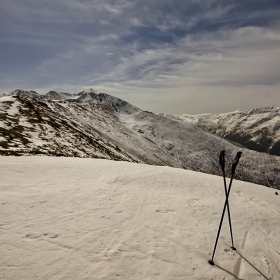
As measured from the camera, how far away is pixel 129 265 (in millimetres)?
7383

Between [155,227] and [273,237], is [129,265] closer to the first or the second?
[155,227]

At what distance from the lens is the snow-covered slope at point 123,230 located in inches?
285

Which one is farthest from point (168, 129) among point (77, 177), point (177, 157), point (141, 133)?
point (77, 177)

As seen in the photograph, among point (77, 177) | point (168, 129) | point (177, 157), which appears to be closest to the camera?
point (77, 177)

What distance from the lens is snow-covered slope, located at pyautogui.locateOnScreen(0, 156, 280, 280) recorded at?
23.8 ft

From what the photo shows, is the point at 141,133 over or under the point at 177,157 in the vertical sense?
over

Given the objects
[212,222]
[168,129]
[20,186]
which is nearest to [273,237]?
[212,222]

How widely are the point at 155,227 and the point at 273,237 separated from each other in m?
6.80

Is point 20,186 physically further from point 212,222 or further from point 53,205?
point 212,222

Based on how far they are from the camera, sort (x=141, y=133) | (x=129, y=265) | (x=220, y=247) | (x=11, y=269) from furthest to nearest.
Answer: (x=141, y=133) → (x=220, y=247) → (x=129, y=265) → (x=11, y=269)

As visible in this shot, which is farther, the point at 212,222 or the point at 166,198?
the point at 166,198

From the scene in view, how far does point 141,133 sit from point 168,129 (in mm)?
26289

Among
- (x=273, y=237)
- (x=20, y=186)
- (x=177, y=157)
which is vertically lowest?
(x=177, y=157)

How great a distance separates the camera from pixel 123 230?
9516 mm
